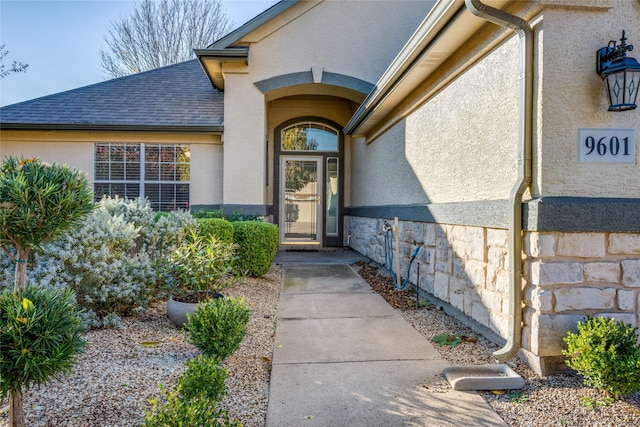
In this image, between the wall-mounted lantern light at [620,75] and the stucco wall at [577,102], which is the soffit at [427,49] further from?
the wall-mounted lantern light at [620,75]

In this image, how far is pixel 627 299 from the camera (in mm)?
3104

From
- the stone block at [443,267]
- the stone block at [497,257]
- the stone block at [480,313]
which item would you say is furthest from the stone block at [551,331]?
the stone block at [443,267]

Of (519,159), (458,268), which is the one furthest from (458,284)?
(519,159)

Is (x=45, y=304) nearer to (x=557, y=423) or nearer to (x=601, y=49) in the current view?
(x=557, y=423)

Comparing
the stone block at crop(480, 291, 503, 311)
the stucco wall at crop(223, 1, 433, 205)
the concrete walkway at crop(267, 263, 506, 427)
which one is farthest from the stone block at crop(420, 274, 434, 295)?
the stucco wall at crop(223, 1, 433, 205)

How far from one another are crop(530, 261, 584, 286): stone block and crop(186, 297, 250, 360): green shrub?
2.29 meters

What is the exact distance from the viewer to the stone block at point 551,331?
120 inches

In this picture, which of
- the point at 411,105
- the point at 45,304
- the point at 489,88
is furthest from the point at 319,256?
the point at 45,304

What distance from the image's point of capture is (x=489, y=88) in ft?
12.7

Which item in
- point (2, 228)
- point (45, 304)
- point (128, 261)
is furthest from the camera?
point (128, 261)

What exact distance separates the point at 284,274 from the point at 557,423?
217 inches

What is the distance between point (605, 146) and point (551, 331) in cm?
143

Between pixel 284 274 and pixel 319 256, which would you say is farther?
pixel 319 256

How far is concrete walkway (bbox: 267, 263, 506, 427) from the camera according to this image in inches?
101
